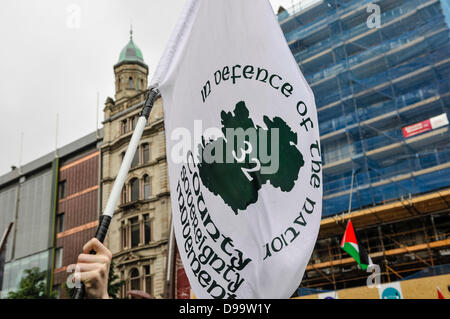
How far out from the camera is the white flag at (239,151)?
12.0 feet

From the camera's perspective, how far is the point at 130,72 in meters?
44.5

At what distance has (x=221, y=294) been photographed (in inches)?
146

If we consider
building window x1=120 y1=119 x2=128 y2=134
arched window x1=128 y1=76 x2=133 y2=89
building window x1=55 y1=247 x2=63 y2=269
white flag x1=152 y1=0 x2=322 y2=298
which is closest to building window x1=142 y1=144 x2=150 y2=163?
building window x1=120 y1=119 x2=128 y2=134

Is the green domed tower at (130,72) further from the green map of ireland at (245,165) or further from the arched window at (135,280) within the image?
the green map of ireland at (245,165)

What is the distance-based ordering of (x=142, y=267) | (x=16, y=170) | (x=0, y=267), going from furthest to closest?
(x=16, y=170), (x=142, y=267), (x=0, y=267)

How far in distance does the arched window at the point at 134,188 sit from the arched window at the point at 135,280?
5063 mm

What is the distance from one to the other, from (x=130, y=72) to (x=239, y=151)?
4177cm

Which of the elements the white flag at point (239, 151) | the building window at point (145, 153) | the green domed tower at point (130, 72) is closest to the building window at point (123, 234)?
the building window at point (145, 153)

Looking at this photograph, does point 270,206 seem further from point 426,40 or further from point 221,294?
point 426,40

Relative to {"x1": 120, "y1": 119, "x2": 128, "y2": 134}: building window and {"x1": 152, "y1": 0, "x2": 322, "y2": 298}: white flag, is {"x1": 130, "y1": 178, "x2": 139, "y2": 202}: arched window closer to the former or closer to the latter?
{"x1": 120, "y1": 119, "x2": 128, "y2": 134}: building window

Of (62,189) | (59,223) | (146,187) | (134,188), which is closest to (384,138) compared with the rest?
(146,187)

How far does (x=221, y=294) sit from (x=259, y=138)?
3.90 feet
